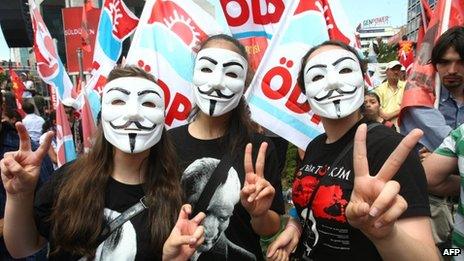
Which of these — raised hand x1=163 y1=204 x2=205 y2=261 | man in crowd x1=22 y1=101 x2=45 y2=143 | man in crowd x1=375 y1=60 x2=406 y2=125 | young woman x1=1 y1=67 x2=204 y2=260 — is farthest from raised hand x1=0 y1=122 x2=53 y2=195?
man in crowd x1=22 y1=101 x2=45 y2=143

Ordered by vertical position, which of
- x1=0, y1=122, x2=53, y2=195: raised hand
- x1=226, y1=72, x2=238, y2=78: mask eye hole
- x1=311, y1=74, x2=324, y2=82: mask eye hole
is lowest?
x1=0, y1=122, x2=53, y2=195: raised hand

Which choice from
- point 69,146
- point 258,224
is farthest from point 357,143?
point 69,146

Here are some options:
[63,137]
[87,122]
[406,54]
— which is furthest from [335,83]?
[406,54]

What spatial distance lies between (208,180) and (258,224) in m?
0.33

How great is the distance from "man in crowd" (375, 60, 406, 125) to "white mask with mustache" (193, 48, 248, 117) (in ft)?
13.0

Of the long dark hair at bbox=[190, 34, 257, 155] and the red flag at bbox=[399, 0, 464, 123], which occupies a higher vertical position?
the red flag at bbox=[399, 0, 464, 123]

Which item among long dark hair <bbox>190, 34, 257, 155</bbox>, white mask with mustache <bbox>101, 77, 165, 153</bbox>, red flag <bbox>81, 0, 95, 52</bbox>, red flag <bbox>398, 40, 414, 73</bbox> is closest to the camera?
white mask with mustache <bbox>101, 77, 165, 153</bbox>

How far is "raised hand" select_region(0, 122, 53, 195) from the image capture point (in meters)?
1.82

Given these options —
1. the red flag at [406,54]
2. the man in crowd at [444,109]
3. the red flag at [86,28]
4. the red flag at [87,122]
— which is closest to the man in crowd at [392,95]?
the red flag at [406,54]

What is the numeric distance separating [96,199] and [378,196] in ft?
3.87

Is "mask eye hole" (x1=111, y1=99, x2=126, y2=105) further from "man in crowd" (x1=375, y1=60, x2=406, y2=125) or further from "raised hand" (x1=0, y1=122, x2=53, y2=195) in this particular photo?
"man in crowd" (x1=375, y1=60, x2=406, y2=125)

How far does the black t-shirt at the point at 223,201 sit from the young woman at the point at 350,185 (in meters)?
0.16

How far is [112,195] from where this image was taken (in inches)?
77.5

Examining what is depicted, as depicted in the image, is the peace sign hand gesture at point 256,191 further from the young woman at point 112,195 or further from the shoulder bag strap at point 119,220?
the shoulder bag strap at point 119,220
